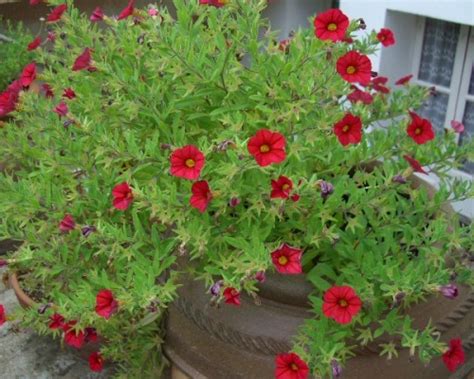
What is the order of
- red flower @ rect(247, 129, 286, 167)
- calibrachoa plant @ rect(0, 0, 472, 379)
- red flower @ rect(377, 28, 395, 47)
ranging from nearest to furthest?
red flower @ rect(247, 129, 286, 167), calibrachoa plant @ rect(0, 0, 472, 379), red flower @ rect(377, 28, 395, 47)

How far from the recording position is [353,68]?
4.50ft

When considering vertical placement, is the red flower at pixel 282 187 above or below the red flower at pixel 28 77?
below

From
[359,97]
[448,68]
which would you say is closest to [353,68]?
[359,97]

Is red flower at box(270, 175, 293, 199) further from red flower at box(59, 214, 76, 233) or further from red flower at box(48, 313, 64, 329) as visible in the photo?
red flower at box(48, 313, 64, 329)

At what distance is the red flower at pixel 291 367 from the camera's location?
1.33 m

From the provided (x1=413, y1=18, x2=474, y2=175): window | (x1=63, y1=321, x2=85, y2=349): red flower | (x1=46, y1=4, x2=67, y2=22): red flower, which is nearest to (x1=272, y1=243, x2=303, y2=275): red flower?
(x1=63, y1=321, x2=85, y2=349): red flower

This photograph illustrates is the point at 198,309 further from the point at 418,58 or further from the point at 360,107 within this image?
the point at 418,58

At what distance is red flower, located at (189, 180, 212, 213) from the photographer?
1311 mm

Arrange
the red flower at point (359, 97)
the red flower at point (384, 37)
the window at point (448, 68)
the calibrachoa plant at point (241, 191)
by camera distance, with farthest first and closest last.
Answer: the window at point (448, 68) → the red flower at point (384, 37) → the red flower at point (359, 97) → the calibrachoa plant at point (241, 191)

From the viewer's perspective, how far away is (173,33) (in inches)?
56.8

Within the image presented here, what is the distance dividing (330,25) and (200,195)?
0.45 m

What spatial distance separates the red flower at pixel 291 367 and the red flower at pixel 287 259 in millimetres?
185

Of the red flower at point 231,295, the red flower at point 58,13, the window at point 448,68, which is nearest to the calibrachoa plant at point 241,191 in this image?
the red flower at point 231,295

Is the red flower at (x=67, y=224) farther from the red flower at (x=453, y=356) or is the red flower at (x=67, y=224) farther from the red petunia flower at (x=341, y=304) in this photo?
the red flower at (x=453, y=356)
